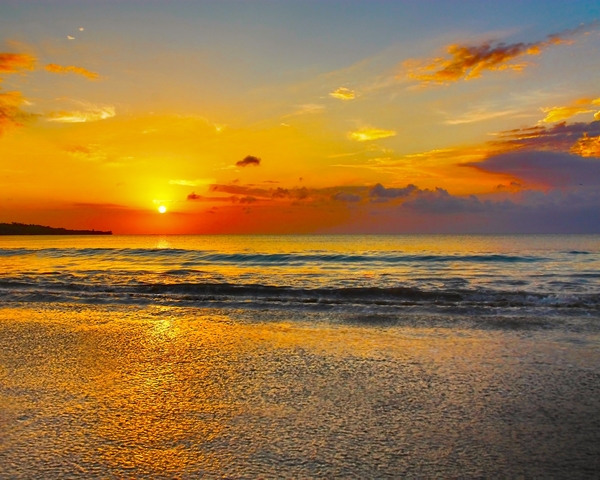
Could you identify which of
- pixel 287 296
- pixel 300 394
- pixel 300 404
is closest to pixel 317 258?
pixel 287 296

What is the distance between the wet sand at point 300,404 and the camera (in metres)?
3.58

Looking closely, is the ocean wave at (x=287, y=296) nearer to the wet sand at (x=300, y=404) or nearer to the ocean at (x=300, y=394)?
the ocean at (x=300, y=394)

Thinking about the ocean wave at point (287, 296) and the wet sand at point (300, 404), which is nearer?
the wet sand at point (300, 404)

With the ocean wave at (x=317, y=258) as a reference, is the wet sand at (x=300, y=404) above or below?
below

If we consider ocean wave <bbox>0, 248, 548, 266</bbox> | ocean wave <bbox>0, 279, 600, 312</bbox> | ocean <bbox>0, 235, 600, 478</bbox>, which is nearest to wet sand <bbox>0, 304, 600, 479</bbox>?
ocean <bbox>0, 235, 600, 478</bbox>

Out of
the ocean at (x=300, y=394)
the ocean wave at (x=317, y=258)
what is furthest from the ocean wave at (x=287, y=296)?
the ocean wave at (x=317, y=258)

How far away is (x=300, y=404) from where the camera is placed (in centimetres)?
488

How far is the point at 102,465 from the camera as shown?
354 centimetres

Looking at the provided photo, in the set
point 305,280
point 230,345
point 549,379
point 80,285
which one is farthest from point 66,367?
point 305,280

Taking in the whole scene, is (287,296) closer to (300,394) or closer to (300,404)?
(300,394)

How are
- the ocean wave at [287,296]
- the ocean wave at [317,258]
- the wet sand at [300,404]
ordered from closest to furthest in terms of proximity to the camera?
the wet sand at [300,404], the ocean wave at [287,296], the ocean wave at [317,258]

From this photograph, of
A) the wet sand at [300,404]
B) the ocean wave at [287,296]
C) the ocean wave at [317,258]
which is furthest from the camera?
the ocean wave at [317,258]

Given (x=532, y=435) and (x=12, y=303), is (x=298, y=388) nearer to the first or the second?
(x=532, y=435)

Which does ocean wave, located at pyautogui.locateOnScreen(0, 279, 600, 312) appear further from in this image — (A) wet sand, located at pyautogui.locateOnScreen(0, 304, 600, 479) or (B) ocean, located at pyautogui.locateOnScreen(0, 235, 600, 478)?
(A) wet sand, located at pyautogui.locateOnScreen(0, 304, 600, 479)
